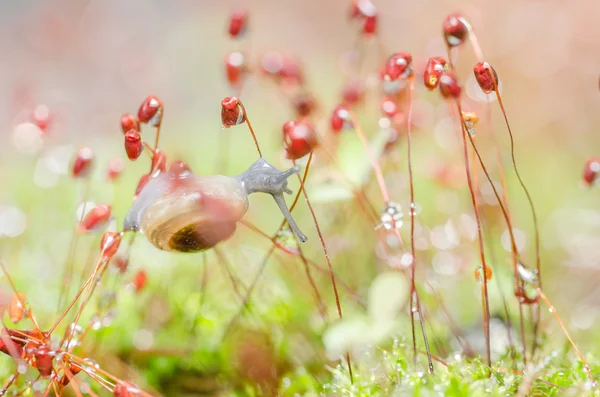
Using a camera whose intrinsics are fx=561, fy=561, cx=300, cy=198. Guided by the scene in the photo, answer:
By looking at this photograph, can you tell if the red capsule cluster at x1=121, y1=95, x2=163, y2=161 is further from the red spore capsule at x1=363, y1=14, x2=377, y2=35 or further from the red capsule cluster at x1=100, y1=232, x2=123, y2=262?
the red spore capsule at x1=363, y1=14, x2=377, y2=35

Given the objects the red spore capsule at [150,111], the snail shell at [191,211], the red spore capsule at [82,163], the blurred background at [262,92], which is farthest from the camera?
the blurred background at [262,92]

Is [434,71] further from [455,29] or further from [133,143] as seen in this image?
[133,143]

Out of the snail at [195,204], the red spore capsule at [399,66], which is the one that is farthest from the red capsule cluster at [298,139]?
the red spore capsule at [399,66]

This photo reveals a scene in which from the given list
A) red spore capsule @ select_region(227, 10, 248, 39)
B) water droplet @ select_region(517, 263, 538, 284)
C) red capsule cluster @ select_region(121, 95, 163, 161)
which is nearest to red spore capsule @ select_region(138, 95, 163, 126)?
red capsule cluster @ select_region(121, 95, 163, 161)

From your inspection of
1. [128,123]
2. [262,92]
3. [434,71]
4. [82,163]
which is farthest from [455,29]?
[262,92]

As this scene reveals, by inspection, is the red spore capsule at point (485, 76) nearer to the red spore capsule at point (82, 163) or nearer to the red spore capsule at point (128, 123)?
the red spore capsule at point (128, 123)

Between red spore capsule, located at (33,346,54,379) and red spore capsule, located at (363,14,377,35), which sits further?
red spore capsule, located at (363,14,377,35)

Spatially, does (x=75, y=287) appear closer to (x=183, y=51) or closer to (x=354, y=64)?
(x=354, y=64)

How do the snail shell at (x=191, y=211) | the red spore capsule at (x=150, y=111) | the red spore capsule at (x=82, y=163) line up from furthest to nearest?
the red spore capsule at (x=82, y=163)
the red spore capsule at (x=150, y=111)
the snail shell at (x=191, y=211)
